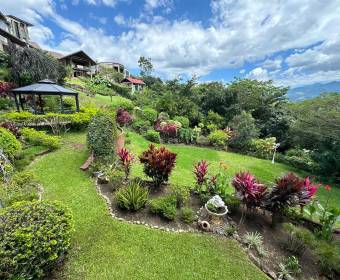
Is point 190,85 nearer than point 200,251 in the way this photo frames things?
No

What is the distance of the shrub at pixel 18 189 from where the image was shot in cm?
435

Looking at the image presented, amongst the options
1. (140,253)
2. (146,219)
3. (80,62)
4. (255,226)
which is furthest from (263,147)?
(80,62)

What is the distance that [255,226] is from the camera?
4.94m

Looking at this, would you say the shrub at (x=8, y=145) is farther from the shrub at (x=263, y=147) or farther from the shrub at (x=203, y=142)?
the shrub at (x=263, y=147)

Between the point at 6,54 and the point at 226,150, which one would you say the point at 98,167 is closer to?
the point at 226,150

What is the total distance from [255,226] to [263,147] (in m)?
11.3

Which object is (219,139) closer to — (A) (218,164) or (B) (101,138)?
(A) (218,164)

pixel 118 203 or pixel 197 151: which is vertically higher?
pixel 118 203

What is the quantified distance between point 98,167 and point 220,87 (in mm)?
19133

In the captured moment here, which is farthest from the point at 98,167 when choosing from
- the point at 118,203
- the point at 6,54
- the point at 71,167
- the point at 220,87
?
the point at 6,54

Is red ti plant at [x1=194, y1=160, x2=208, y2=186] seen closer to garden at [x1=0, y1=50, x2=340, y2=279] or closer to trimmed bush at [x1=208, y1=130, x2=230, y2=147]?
garden at [x1=0, y1=50, x2=340, y2=279]

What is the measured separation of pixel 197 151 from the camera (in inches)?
543

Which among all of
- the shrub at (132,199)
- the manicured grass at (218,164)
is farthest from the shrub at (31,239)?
the manicured grass at (218,164)

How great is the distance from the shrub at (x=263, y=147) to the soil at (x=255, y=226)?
10.6m
